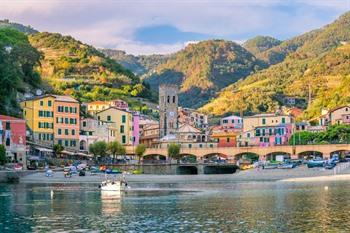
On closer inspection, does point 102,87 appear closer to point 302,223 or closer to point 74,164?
point 74,164

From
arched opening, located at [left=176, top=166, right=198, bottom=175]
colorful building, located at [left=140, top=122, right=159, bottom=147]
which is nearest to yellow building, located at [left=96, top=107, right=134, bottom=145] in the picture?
colorful building, located at [left=140, top=122, right=159, bottom=147]

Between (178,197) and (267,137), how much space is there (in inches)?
2931

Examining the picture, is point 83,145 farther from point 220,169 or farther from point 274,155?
point 274,155

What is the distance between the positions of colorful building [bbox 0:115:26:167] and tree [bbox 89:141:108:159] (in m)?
15.5

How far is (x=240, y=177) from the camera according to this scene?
97688 mm

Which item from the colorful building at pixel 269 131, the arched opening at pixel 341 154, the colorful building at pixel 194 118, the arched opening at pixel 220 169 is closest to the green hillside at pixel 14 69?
the arched opening at pixel 220 169

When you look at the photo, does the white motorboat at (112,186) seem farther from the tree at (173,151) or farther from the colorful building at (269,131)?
the colorful building at (269,131)

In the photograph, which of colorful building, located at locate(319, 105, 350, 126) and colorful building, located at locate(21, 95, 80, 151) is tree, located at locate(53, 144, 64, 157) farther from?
colorful building, located at locate(319, 105, 350, 126)

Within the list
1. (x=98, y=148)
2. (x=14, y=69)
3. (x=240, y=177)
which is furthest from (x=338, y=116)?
(x=14, y=69)

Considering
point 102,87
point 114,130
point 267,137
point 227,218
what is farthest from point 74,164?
point 102,87

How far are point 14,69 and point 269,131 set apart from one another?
1922 inches

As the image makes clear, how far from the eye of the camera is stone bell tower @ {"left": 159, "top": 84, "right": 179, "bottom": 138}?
479 ft

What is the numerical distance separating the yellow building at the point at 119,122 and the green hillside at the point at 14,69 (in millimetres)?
14149

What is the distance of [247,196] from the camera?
199ft
